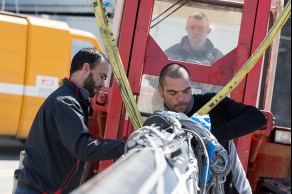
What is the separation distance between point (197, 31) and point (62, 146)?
1.67 m

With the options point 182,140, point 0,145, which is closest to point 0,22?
point 0,145

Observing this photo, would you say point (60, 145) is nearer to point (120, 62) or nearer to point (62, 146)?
point (62, 146)

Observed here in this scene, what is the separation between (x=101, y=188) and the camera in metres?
1.99

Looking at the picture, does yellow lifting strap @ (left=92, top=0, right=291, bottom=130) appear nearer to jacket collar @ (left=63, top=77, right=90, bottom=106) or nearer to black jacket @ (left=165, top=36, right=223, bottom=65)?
jacket collar @ (left=63, top=77, right=90, bottom=106)

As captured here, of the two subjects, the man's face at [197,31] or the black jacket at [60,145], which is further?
the man's face at [197,31]

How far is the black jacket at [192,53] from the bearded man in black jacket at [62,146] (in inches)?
43.8

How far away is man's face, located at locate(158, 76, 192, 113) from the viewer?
166 inches

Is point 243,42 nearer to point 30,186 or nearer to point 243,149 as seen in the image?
point 243,149

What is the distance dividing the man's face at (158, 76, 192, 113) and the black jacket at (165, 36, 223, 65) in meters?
1.02

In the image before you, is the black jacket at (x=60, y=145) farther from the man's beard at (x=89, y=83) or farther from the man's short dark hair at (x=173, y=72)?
the man's short dark hair at (x=173, y=72)

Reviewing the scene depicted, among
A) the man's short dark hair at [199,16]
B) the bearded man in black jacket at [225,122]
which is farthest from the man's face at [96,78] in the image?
the man's short dark hair at [199,16]

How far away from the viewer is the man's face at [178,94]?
4.21 m

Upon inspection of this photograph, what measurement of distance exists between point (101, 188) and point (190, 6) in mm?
3690

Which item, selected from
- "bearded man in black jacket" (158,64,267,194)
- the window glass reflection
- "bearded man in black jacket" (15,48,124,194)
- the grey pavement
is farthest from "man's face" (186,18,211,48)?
the grey pavement
